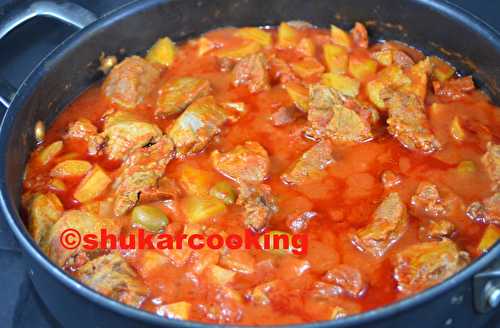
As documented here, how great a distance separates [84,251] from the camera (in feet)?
9.64

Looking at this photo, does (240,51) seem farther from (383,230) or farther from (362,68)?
(383,230)

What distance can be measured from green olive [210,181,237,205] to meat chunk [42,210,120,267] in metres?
0.44

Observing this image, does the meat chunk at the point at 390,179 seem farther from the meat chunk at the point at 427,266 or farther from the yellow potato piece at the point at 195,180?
the yellow potato piece at the point at 195,180

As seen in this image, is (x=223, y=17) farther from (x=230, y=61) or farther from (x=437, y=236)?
(x=437, y=236)

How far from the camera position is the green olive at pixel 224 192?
313cm

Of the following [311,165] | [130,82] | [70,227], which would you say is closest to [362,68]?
[311,165]

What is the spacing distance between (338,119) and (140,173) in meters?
0.97

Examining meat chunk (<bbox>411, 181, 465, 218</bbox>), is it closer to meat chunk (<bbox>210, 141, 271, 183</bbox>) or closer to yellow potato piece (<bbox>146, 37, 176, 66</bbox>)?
meat chunk (<bbox>210, 141, 271, 183</bbox>)

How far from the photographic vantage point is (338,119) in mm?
3416

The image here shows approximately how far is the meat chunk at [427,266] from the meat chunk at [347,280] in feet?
0.49

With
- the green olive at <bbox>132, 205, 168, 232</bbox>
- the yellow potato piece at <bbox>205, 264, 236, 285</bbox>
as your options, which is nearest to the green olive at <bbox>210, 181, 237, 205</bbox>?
the green olive at <bbox>132, 205, 168, 232</bbox>

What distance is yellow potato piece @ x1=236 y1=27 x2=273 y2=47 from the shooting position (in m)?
4.05

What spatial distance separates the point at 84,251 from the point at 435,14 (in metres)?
2.16

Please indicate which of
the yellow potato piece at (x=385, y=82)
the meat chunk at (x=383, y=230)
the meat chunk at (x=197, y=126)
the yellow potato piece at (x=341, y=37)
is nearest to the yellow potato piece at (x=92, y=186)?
the meat chunk at (x=197, y=126)
